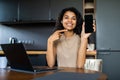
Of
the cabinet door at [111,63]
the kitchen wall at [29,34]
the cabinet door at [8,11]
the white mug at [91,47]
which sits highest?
the cabinet door at [8,11]

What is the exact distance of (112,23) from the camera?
3514mm

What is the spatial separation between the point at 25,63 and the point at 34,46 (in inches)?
108

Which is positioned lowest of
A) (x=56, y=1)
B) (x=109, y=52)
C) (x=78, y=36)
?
(x=109, y=52)

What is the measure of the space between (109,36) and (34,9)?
1360mm

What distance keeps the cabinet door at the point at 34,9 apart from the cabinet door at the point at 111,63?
46.0 inches

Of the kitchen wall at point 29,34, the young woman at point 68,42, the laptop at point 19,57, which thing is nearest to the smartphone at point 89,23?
the young woman at point 68,42

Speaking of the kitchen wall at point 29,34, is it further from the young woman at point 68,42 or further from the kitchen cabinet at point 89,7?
the young woman at point 68,42

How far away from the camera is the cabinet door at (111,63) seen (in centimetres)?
342

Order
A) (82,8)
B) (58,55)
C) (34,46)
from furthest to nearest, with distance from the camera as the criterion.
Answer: (34,46) → (82,8) → (58,55)

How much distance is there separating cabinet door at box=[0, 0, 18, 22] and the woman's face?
2155 mm

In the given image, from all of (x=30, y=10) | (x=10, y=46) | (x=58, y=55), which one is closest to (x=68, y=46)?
(x=58, y=55)

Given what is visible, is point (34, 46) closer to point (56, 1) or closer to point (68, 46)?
point (56, 1)

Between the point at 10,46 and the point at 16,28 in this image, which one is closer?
the point at 10,46

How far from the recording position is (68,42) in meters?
1.93
